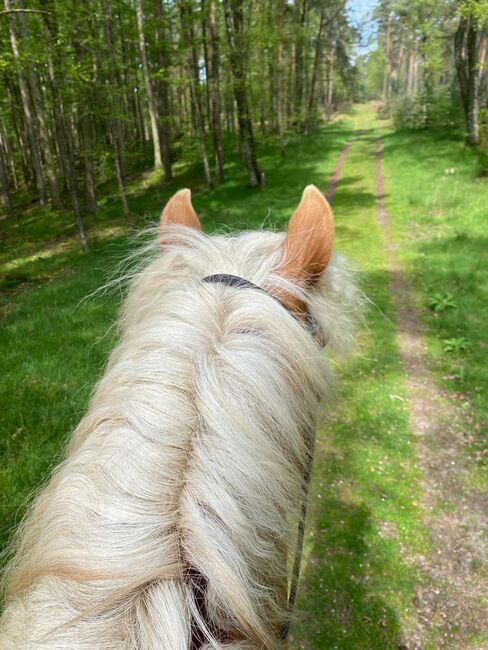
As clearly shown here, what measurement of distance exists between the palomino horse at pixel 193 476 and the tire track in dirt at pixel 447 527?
8.81 feet

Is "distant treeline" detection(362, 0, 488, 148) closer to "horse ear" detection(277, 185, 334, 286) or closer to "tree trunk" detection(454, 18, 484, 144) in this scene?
"tree trunk" detection(454, 18, 484, 144)

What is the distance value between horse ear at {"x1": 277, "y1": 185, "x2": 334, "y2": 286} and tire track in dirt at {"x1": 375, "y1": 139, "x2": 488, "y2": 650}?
2935 mm

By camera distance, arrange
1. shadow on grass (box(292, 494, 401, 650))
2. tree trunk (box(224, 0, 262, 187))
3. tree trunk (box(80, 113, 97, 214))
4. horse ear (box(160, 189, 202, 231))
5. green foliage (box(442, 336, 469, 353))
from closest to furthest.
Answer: horse ear (box(160, 189, 202, 231)), shadow on grass (box(292, 494, 401, 650)), green foliage (box(442, 336, 469, 353)), tree trunk (box(224, 0, 262, 187)), tree trunk (box(80, 113, 97, 214))

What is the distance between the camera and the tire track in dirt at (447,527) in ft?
10.1

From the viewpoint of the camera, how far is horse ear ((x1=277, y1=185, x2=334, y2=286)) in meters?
1.36

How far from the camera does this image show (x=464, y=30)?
57.2ft

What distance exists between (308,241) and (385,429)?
405cm

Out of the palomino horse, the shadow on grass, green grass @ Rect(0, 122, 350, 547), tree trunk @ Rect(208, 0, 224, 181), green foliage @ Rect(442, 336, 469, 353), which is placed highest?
tree trunk @ Rect(208, 0, 224, 181)

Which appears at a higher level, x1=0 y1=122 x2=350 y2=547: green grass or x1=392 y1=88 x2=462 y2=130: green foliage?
x1=392 y1=88 x2=462 y2=130: green foliage

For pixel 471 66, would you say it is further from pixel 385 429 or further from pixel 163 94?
pixel 385 429

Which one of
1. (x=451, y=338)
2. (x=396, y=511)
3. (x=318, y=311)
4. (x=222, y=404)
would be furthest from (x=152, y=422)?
(x=451, y=338)

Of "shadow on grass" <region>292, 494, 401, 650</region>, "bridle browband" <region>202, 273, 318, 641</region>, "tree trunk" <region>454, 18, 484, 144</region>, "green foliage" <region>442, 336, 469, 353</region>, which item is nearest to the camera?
"bridle browband" <region>202, 273, 318, 641</region>

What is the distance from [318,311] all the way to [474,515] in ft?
11.4

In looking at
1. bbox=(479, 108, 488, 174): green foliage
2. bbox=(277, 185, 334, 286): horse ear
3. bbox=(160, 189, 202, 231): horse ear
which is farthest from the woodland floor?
bbox=(479, 108, 488, 174): green foliage
